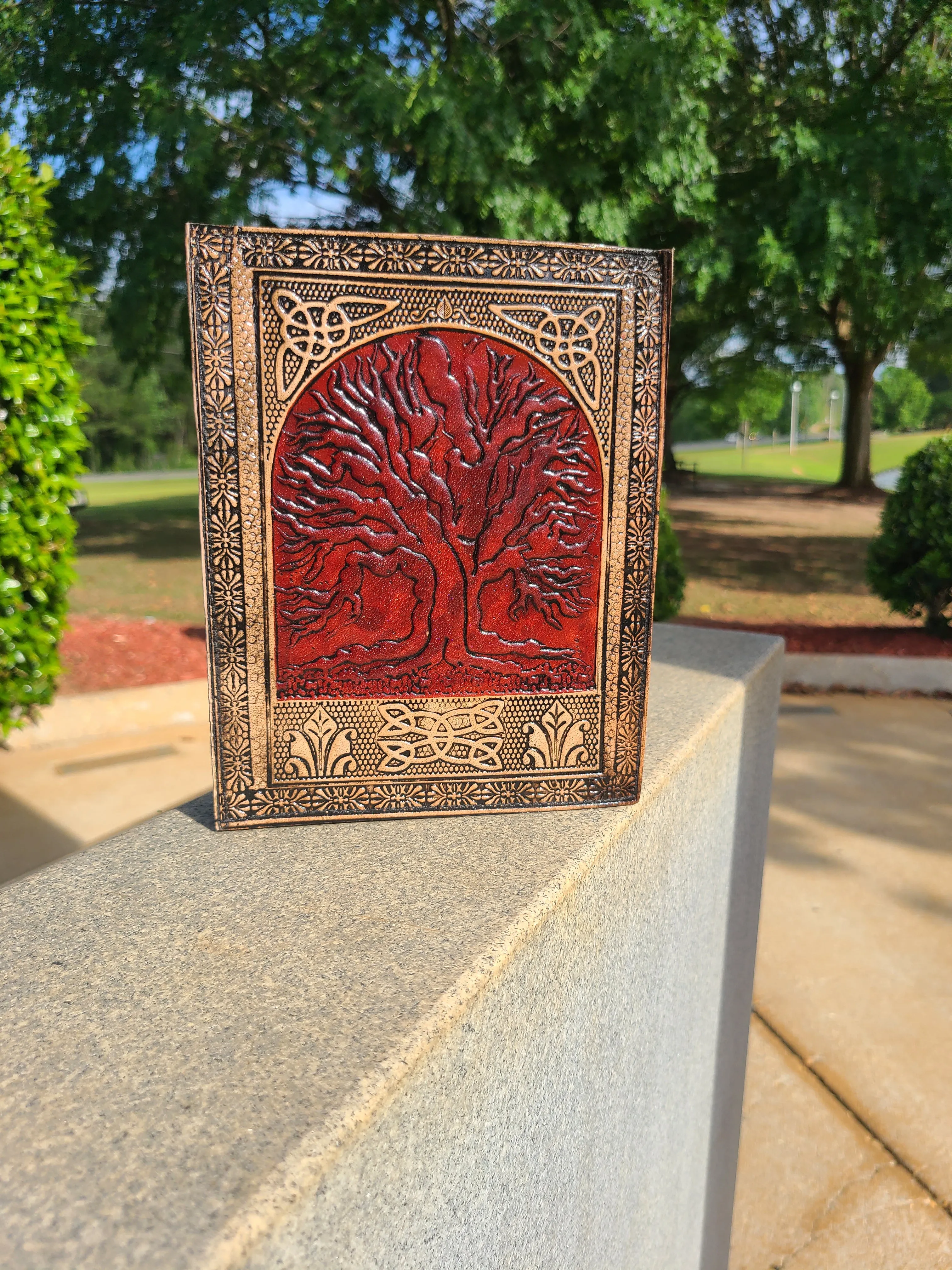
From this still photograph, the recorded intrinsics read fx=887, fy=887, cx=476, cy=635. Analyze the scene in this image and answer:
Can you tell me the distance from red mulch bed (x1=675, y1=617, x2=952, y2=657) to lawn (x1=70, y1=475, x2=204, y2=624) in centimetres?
411

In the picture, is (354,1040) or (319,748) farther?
(319,748)

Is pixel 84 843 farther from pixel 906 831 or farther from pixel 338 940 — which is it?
pixel 906 831

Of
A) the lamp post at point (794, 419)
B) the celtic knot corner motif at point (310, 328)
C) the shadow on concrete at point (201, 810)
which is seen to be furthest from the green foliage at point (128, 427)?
the celtic knot corner motif at point (310, 328)

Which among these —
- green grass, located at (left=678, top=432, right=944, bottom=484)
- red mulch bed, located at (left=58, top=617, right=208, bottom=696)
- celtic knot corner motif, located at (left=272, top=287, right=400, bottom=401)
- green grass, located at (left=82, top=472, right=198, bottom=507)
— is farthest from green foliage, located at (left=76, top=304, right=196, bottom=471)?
celtic knot corner motif, located at (left=272, top=287, right=400, bottom=401)

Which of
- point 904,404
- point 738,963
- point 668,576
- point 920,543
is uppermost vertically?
point 904,404

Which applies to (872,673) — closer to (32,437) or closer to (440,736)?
(32,437)

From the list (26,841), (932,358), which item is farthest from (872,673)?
(932,358)

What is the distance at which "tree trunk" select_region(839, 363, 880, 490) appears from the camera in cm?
1791

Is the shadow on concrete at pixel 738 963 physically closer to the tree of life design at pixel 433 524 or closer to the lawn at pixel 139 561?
the tree of life design at pixel 433 524

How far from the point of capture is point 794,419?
4881cm

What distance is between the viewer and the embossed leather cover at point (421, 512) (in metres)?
0.94

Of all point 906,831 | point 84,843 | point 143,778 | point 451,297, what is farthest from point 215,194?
point 451,297

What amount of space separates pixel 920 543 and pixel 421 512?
19.3 feet

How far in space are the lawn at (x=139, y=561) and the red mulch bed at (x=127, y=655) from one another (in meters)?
0.43
